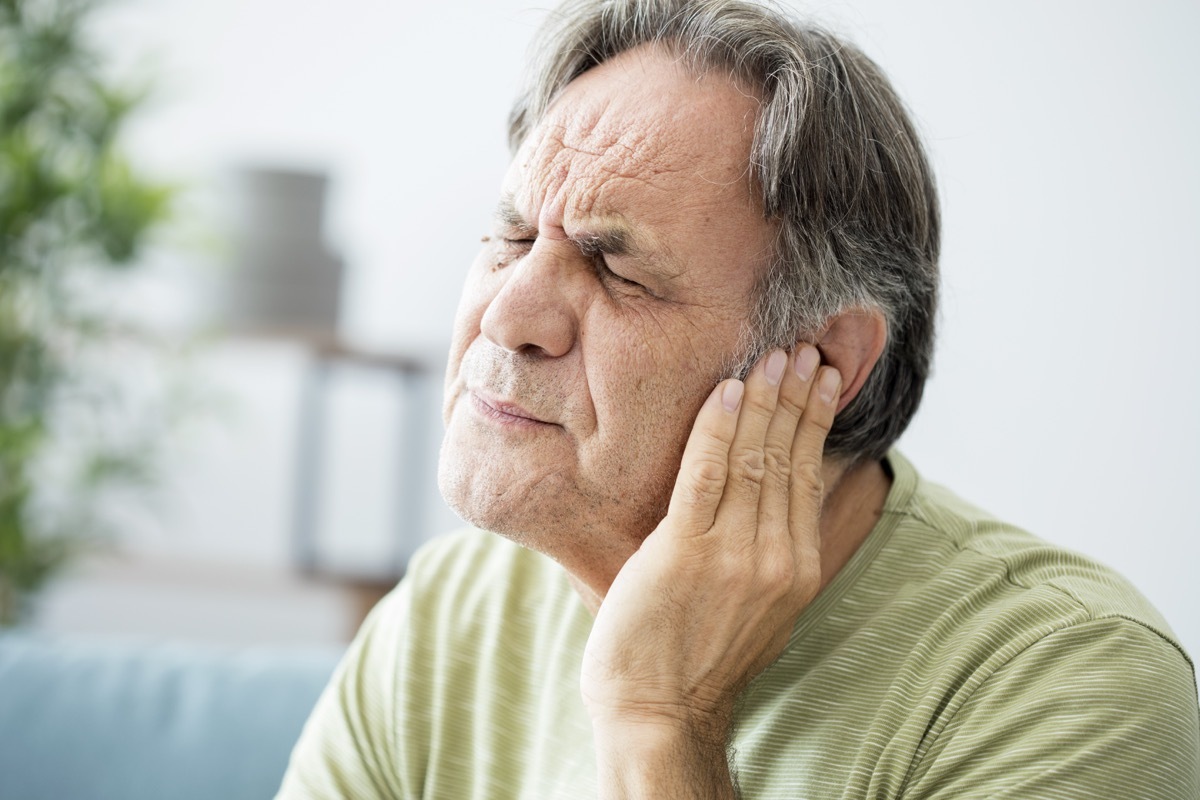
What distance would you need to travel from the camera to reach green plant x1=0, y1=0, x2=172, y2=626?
3.13 metres

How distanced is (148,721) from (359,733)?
0.48m

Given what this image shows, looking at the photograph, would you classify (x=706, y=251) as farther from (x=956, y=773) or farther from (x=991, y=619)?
(x=956, y=773)

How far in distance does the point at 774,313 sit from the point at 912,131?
31cm

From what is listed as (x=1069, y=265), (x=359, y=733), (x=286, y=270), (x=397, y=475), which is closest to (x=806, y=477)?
(x=359, y=733)

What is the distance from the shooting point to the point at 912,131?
4.49 ft

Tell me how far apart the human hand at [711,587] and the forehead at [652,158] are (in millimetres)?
210

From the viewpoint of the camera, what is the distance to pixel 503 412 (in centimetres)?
126

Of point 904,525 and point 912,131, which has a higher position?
point 912,131

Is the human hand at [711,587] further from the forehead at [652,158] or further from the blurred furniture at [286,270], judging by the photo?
the blurred furniture at [286,270]

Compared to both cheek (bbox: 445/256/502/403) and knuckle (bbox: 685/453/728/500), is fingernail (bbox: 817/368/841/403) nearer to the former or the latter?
knuckle (bbox: 685/453/728/500)

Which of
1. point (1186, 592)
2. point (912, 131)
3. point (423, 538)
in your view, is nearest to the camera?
point (912, 131)

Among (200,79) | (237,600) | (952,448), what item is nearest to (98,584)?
(237,600)

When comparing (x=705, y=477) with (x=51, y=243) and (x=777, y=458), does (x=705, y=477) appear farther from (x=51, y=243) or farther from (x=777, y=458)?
(x=51, y=243)

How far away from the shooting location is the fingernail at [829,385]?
1290 mm
